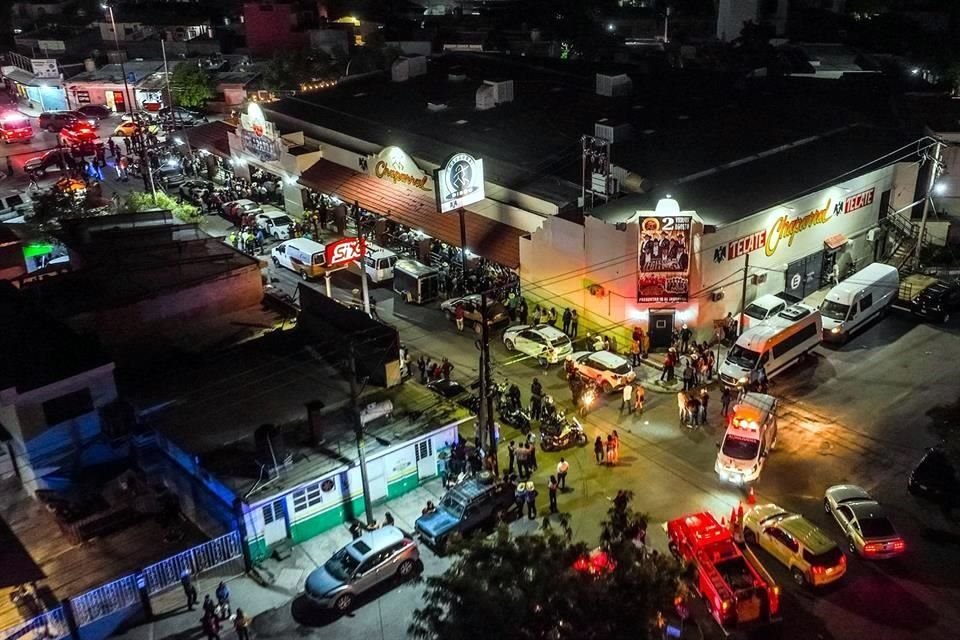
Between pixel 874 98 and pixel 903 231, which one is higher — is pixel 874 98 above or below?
above

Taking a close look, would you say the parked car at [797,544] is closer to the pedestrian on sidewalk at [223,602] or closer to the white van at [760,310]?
the white van at [760,310]

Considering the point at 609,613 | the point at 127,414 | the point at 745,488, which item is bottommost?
the point at 745,488

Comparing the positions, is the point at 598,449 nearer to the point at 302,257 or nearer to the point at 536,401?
the point at 536,401

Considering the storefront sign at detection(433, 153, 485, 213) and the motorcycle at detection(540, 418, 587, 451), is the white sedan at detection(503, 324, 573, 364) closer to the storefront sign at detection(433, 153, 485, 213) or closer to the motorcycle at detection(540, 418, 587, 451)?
the motorcycle at detection(540, 418, 587, 451)

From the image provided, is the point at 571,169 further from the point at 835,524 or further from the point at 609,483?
the point at 835,524

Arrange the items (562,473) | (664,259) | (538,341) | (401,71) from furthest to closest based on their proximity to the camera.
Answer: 1. (401,71)
2. (538,341)
3. (664,259)
4. (562,473)

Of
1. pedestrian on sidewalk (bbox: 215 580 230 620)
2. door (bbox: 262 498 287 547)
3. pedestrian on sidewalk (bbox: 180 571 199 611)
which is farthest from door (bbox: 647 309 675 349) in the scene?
pedestrian on sidewalk (bbox: 180 571 199 611)

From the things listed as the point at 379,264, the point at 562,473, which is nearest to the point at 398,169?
the point at 379,264

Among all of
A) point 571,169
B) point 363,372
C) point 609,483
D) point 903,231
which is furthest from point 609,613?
point 903,231
